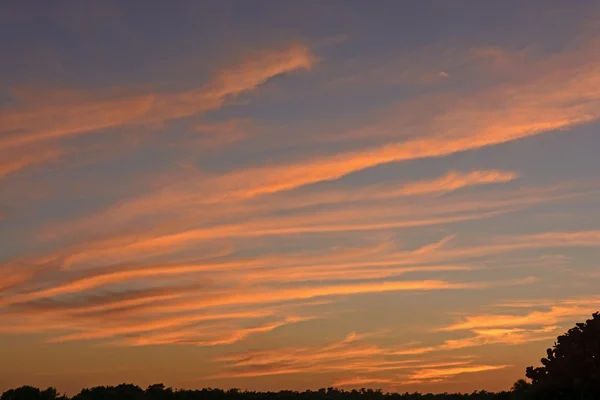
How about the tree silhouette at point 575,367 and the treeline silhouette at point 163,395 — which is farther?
the treeline silhouette at point 163,395

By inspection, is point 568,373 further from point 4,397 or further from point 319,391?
point 4,397

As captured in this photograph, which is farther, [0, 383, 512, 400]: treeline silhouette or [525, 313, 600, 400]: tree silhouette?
[0, 383, 512, 400]: treeline silhouette

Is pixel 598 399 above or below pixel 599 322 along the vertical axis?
below

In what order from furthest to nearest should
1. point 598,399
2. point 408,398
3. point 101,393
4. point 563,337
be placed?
point 408,398
point 101,393
point 563,337
point 598,399

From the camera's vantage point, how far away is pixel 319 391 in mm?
70438

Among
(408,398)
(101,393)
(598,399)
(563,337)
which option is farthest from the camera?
(408,398)

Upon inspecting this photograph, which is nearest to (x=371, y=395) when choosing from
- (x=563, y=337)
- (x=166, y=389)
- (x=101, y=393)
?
(x=166, y=389)

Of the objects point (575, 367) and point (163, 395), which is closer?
point (575, 367)

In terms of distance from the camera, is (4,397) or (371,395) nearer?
(4,397)

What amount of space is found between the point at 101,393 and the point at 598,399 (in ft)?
112

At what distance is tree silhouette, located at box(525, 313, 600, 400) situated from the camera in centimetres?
4625

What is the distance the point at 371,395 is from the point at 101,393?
64.4 feet

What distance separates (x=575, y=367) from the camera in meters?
47.1

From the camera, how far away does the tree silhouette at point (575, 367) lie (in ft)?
152
